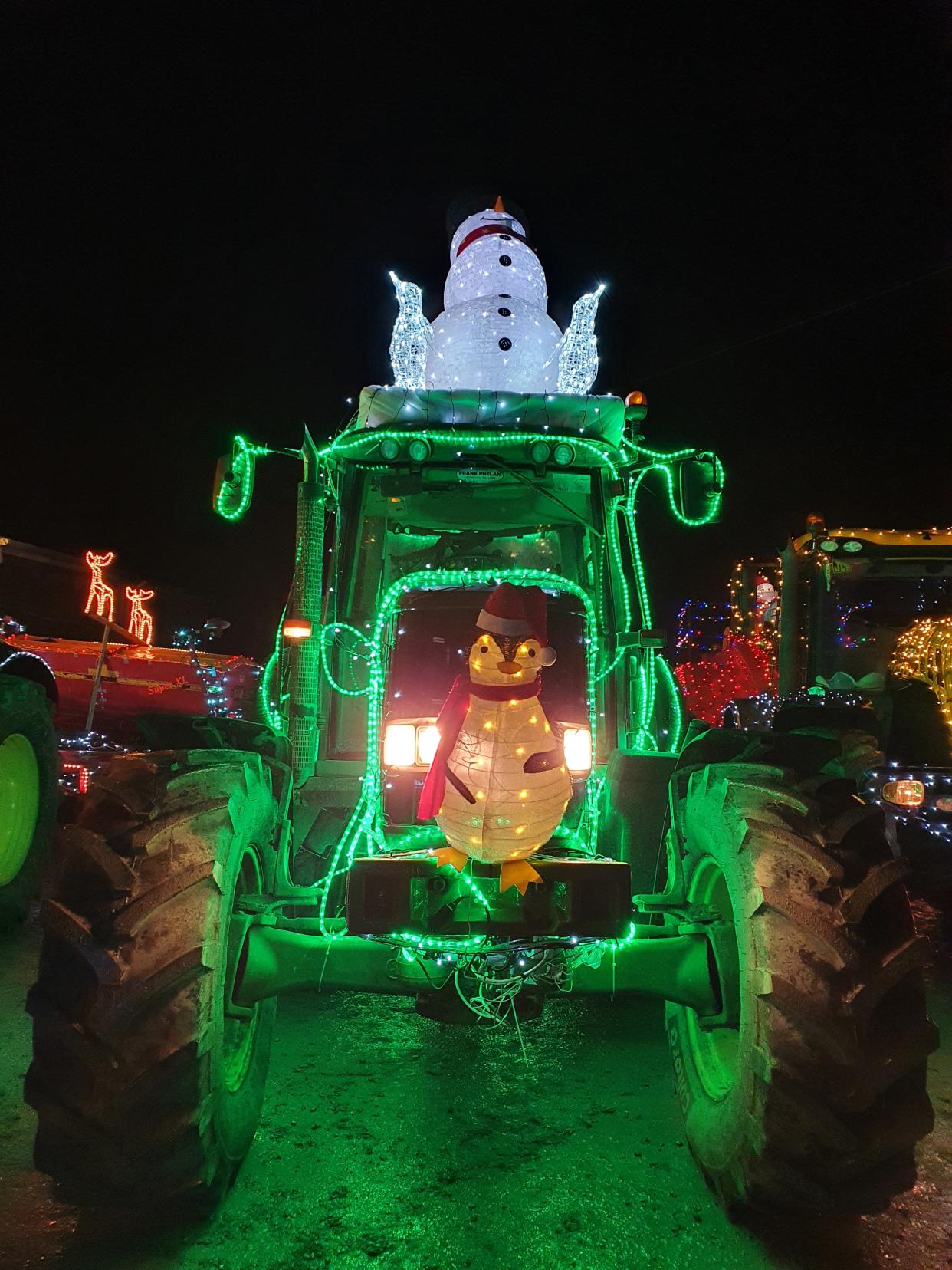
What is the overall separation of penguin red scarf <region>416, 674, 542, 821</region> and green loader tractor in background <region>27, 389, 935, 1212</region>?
18cm

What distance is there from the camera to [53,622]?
68.9ft

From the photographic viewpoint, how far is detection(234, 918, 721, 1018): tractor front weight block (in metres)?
2.61

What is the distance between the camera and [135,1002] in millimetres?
2176

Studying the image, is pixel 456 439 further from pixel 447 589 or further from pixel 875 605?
pixel 875 605

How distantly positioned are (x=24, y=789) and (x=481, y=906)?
14.5ft

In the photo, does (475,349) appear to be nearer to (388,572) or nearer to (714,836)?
(388,572)

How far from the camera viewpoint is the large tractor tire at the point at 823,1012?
2.15 metres

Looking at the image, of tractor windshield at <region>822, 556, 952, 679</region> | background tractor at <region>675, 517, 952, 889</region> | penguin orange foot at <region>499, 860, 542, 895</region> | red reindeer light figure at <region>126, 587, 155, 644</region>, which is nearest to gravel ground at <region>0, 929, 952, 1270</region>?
penguin orange foot at <region>499, 860, 542, 895</region>

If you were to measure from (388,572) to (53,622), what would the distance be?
63.4ft

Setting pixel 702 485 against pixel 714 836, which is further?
pixel 702 485

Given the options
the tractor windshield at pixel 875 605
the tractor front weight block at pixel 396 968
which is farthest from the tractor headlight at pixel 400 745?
the tractor windshield at pixel 875 605

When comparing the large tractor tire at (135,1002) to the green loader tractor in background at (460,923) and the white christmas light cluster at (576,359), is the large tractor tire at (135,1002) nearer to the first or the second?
the green loader tractor in background at (460,923)

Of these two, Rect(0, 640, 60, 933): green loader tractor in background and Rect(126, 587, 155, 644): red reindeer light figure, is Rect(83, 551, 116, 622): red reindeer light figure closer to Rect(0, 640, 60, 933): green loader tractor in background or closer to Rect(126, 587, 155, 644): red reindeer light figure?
Rect(126, 587, 155, 644): red reindeer light figure

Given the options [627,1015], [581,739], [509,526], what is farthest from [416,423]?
[627,1015]
